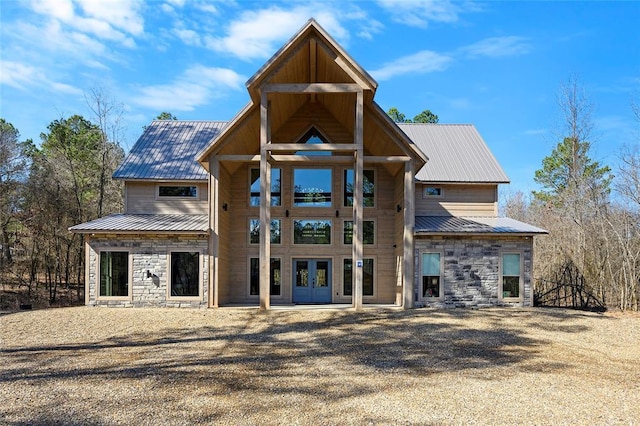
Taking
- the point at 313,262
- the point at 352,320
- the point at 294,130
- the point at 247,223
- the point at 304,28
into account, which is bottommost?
the point at 352,320

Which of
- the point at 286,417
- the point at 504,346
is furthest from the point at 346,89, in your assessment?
the point at 286,417

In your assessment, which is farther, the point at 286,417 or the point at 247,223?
A: the point at 247,223

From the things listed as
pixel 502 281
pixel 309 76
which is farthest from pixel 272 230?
pixel 502 281

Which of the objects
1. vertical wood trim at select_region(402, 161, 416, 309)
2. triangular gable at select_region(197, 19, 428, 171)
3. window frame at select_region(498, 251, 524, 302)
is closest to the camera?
triangular gable at select_region(197, 19, 428, 171)

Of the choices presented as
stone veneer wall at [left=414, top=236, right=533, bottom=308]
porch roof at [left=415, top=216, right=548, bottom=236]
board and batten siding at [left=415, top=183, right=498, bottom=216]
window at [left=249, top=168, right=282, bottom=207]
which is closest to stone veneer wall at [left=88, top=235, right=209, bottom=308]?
window at [left=249, top=168, right=282, bottom=207]

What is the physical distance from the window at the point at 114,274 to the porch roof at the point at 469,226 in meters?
9.84

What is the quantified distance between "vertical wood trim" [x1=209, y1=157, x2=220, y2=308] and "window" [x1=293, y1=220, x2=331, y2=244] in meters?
3.29

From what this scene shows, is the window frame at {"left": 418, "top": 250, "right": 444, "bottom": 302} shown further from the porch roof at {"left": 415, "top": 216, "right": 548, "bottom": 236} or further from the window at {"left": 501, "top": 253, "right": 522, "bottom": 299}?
the window at {"left": 501, "top": 253, "right": 522, "bottom": 299}

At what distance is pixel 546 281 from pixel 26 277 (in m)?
23.7

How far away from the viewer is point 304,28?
46.0ft

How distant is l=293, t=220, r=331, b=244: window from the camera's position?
1783 cm

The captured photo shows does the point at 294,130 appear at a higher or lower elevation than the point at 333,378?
higher

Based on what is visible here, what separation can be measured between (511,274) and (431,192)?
4.21 m

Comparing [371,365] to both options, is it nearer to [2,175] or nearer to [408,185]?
[408,185]
